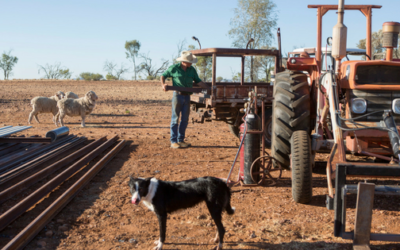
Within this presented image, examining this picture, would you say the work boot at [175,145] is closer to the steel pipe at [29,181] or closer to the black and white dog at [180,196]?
the steel pipe at [29,181]

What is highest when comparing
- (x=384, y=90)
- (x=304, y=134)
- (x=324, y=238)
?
(x=384, y=90)

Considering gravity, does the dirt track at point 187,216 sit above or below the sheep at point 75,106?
below

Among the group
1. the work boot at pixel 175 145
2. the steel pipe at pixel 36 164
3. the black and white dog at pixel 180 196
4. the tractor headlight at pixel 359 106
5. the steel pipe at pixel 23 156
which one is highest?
the tractor headlight at pixel 359 106

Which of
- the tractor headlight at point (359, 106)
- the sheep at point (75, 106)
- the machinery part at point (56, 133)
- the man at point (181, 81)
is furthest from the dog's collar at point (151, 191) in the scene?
the sheep at point (75, 106)

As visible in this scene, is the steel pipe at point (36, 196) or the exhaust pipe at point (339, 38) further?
the exhaust pipe at point (339, 38)

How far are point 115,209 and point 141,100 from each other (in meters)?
18.4

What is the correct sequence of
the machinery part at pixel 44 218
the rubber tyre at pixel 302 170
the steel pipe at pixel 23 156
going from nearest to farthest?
the machinery part at pixel 44 218 → the rubber tyre at pixel 302 170 → the steel pipe at pixel 23 156

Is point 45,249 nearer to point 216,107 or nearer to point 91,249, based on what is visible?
point 91,249

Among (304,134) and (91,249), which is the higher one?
(304,134)

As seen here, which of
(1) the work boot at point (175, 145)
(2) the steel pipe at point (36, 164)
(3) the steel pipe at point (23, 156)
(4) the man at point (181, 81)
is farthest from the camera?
(1) the work boot at point (175, 145)

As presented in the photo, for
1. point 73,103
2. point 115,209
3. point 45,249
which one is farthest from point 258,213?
point 73,103

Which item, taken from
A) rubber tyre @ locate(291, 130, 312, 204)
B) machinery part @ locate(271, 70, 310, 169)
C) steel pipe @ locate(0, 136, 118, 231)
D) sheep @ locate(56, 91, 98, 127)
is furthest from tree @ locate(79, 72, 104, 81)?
rubber tyre @ locate(291, 130, 312, 204)

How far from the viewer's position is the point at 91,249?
3.75m

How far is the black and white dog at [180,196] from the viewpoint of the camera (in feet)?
12.0
